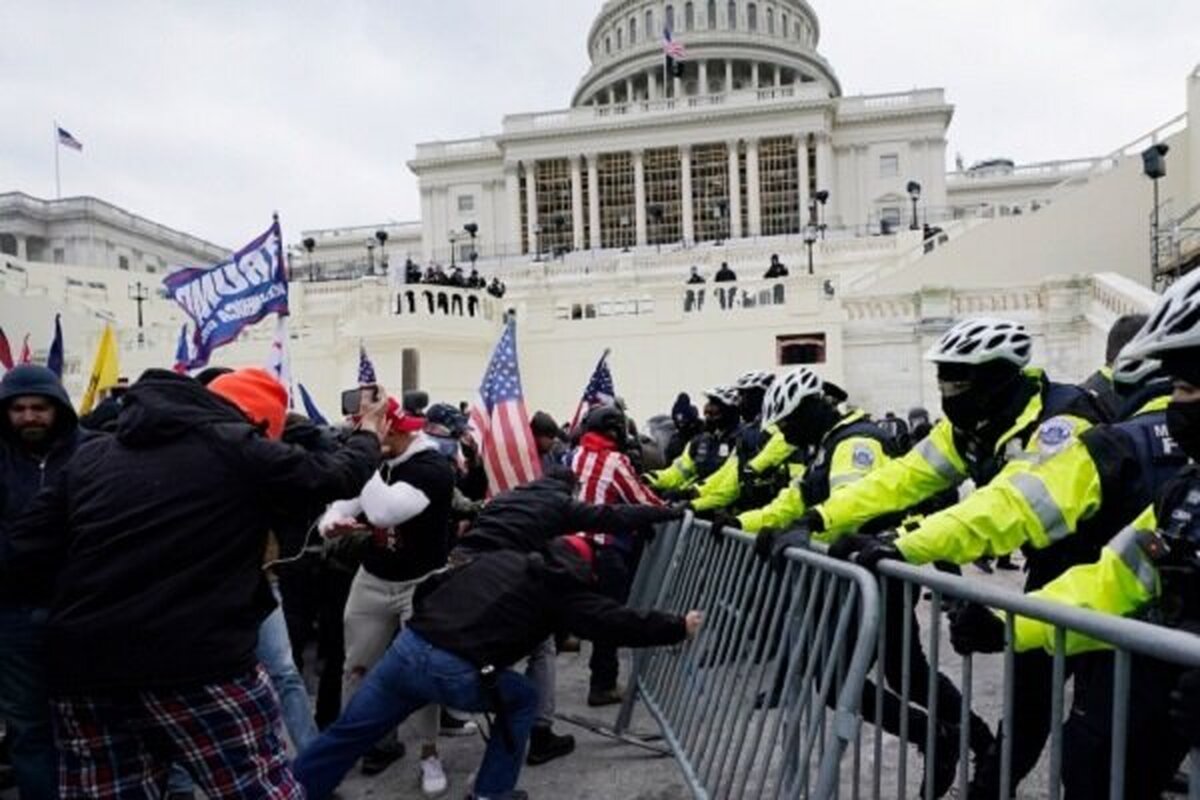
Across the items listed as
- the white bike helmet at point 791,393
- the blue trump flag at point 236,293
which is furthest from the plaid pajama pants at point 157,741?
the blue trump flag at point 236,293

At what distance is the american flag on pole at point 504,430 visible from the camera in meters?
6.52

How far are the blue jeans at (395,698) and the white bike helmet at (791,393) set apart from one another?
1975 millimetres

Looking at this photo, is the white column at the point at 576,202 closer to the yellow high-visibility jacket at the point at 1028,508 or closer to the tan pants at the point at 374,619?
the tan pants at the point at 374,619

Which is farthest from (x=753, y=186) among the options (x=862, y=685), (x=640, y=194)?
(x=862, y=685)

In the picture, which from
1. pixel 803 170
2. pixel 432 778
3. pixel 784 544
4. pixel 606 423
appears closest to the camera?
pixel 784 544

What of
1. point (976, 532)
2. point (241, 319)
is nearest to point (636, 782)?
point (976, 532)

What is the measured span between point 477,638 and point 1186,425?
255 centimetres

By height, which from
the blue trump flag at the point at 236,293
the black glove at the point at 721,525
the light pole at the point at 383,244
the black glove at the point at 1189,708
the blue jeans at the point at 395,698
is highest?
the light pole at the point at 383,244

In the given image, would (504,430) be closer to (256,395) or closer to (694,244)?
(256,395)

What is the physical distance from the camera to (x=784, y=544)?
342 cm

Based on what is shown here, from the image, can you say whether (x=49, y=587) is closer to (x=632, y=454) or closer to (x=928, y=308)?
(x=632, y=454)

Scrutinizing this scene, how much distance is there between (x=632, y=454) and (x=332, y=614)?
3583 millimetres

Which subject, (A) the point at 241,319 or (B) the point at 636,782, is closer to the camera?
(B) the point at 636,782

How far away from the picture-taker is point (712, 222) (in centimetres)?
6581
